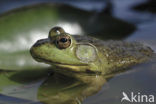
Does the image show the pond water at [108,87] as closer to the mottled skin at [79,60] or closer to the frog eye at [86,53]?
the mottled skin at [79,60]

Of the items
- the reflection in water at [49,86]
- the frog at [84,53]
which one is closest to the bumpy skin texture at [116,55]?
the frog at [84,53]

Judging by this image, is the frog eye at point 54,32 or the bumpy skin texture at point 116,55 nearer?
the frog eye at point 54,32

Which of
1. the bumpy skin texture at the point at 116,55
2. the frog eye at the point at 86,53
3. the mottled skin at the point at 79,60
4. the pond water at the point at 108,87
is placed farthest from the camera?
the bumpy skin texture at the point at 116,55

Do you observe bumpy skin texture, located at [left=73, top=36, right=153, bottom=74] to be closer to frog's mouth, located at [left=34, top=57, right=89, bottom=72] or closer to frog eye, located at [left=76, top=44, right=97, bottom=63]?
frog eye, located at [left=76, top=44, right=97, bottom=63]

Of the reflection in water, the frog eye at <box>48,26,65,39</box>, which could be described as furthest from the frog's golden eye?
the reflection in water

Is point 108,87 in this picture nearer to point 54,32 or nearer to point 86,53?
point 86,53

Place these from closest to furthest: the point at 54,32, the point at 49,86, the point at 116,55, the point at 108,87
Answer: the point at 108,87 → the point at 49,86 → the point at 54,32 → the point at 116,55

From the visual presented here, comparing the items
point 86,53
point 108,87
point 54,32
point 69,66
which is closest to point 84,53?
point 86,53
